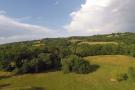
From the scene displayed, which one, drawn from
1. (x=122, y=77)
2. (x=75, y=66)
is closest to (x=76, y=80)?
(x=75, y=66)

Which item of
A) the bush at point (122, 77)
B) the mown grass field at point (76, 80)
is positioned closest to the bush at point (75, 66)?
the mown grass field at point (76, 80)

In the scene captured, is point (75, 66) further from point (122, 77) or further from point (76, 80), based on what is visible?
point (122, 77)

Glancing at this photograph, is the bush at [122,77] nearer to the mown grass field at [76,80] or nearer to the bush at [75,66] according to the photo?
the mown grass field at [76,80]

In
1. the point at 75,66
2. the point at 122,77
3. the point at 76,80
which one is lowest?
the point at 76,80

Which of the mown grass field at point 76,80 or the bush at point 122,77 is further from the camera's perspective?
the bush at point 122,77

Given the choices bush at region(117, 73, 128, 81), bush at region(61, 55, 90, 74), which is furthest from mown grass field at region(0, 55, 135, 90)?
bush at region(61, 55, 90, 74)

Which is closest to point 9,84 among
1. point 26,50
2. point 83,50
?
point 26,50

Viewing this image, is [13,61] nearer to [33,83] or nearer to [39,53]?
[39,53]
